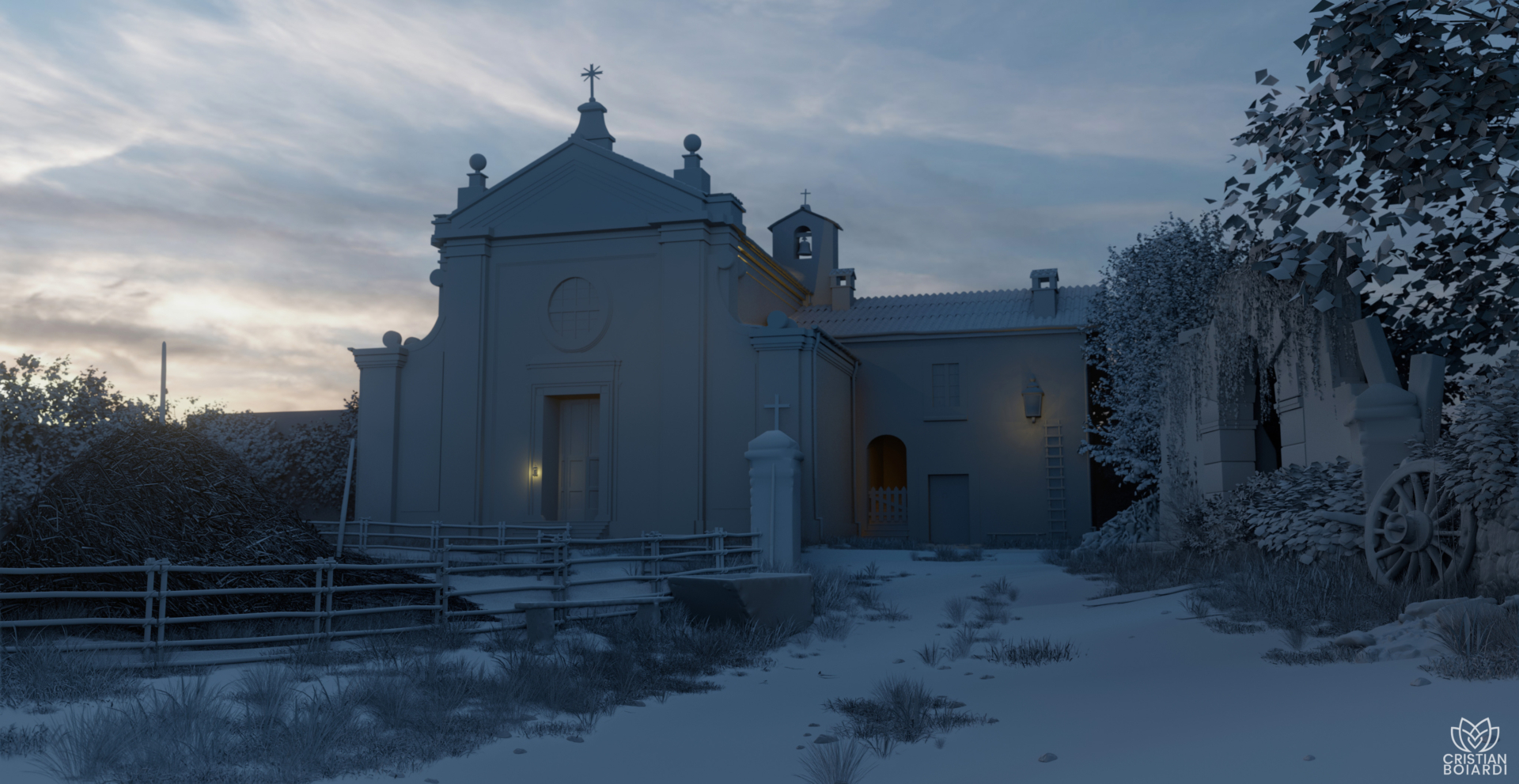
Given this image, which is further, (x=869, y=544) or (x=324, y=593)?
(x=869, y=544)

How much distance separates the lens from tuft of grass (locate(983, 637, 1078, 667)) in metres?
7.77

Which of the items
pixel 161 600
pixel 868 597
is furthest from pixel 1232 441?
pixel 161 600

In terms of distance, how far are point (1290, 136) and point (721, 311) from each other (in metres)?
12.4

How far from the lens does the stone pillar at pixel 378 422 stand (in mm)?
21516

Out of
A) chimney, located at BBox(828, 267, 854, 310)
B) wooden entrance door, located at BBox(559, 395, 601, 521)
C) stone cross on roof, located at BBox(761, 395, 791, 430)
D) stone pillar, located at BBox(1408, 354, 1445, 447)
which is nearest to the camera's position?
stone pillar, located at BBox(1408, 354, 1445, 447)

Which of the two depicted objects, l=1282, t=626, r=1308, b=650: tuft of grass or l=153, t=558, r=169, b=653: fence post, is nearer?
l=1282, t=626, r=1308, b=650: tuft of grass

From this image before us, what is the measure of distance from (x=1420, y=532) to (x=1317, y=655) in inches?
102

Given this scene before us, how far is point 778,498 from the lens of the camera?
45.6ft

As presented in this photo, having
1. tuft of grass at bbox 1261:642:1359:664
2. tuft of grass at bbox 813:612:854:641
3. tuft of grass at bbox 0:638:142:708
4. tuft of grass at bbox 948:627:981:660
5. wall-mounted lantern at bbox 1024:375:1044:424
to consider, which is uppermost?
wall-mounted lantern at bbox 1024:375:1044:424

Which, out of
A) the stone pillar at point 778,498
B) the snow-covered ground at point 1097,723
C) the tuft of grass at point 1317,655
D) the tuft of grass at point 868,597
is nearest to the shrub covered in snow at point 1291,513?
the snow-covered ground at point 1097,723

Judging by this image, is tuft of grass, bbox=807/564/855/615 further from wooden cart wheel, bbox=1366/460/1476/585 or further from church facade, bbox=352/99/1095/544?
church facade, bbox=352/99/1095/544

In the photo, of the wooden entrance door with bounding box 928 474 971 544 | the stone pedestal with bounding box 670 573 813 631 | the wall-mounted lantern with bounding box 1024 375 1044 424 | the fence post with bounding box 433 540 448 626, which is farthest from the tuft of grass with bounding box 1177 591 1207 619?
the wooden entrance door with bounding box 928 474 971 544

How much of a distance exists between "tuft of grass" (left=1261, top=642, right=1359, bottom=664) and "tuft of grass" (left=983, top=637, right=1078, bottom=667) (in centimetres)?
155

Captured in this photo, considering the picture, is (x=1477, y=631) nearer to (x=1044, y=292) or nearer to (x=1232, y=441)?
(x=1232, y=441)
